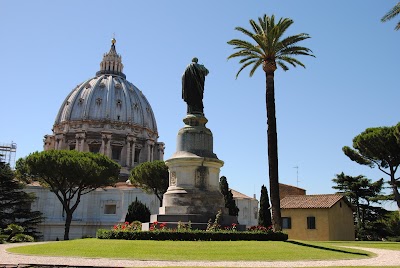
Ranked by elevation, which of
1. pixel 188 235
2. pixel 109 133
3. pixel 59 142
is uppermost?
pixel 109 133

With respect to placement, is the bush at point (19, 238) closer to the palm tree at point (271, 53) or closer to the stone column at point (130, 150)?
the palm tree at point (271, 53)

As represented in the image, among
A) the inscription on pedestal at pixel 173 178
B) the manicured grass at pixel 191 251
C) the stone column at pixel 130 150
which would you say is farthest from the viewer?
the stone column at pixel 130 150

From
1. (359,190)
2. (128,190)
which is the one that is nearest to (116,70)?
(128,190)

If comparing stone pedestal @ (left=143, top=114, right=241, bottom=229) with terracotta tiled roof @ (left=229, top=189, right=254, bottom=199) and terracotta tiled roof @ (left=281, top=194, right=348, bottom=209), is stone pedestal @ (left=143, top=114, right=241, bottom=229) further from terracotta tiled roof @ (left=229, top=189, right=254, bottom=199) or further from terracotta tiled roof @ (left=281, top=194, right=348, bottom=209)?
terracotta tiled roof @ (left=229, top=189, right=254, bottom=199)

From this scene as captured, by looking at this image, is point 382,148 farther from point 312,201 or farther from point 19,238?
point 19,238

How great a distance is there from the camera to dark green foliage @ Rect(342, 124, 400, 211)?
43031 millimetres

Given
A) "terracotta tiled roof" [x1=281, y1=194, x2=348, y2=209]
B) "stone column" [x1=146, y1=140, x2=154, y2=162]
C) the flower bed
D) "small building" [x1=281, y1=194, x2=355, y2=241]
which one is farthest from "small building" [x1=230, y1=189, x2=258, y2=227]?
the flower bed

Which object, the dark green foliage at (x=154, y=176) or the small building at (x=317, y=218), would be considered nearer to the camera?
the small building at (x=317, y=218)

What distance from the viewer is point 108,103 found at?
108 meters

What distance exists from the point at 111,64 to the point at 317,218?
91608mm

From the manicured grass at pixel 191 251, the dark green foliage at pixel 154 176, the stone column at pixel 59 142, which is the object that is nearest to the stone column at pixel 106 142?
Answer: the stone column at pixel 59 142

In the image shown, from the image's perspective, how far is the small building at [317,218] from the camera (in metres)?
43.8

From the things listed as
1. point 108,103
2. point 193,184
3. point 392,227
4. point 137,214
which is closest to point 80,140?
point 108,103

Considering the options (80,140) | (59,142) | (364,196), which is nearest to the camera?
(364,196)
